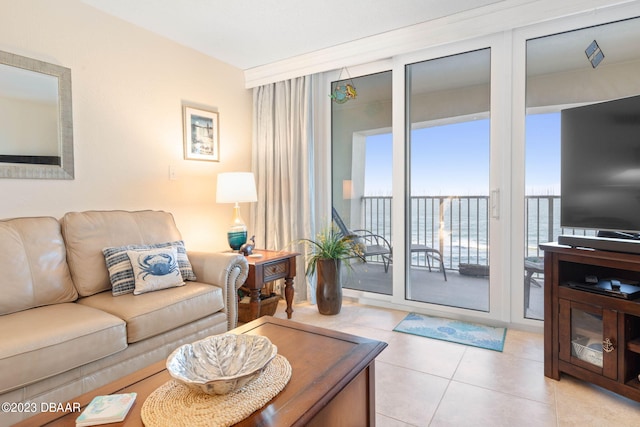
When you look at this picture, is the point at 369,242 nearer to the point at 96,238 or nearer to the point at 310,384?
the point at 96,238

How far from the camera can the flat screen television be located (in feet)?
5.68

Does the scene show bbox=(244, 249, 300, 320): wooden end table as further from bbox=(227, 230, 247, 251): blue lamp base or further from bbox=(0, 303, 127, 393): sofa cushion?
bbox=(0, 303, 127, 393): sofa cushion

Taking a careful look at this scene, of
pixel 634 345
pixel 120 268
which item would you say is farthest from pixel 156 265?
pixel 634 345

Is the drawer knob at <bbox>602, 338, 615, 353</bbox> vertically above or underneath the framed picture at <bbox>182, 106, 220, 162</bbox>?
underneath

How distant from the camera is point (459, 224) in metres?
2.96

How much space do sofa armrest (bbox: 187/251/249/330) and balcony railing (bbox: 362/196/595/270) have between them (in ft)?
4.69

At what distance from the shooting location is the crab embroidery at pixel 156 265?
7.00ft

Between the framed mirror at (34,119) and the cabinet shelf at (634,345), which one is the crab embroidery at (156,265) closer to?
the framed mirror at (34,119)

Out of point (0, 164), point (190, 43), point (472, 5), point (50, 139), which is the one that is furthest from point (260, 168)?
point (472, 5)

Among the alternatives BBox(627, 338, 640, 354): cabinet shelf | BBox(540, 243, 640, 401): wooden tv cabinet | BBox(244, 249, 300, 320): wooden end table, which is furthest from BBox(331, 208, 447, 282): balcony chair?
BBox(627, 338, 640, 354): cabinet shelf

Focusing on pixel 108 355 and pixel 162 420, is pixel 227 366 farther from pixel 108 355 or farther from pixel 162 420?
pixel 108 355

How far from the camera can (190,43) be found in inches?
118

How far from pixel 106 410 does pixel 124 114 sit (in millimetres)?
2303

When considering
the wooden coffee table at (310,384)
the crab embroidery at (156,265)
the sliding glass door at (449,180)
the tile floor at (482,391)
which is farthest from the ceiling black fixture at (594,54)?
the crab embroidery at (156,265)
